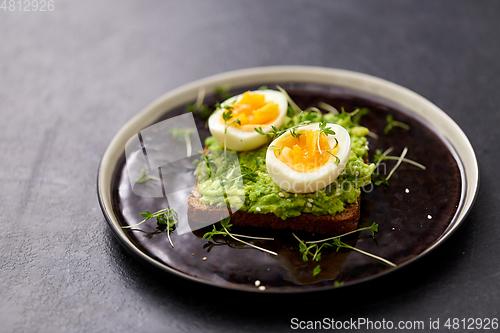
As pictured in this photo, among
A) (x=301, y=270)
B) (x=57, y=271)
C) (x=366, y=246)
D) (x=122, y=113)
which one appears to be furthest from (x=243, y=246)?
(x=122, y=113)

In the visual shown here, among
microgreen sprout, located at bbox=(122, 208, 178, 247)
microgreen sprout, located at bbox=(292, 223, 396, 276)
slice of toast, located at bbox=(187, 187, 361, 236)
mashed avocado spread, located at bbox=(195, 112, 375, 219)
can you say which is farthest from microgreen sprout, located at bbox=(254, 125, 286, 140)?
microgreen sprout, located at bbox=(122, 208, 178, 247)

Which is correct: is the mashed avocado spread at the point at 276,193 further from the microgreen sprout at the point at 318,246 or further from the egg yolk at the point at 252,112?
the egg yolk at the point at 252,112

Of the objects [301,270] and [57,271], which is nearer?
[301,270]

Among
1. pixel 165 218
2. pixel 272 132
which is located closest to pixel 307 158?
pixel 272 132

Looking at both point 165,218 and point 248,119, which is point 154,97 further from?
point 165,218

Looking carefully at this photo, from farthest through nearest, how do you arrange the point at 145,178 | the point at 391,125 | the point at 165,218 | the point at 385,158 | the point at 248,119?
the point at 391,125 < the point at 385,158 < the point at 145,178 < the point at 248,119 < the point at 165,218

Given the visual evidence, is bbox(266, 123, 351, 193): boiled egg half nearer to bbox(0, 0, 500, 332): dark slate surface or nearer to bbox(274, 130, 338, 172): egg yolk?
bbox(274, 130, 338, 172): egg yolk

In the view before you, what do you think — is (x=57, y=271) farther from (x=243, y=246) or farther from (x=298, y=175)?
(x=298, y=175)

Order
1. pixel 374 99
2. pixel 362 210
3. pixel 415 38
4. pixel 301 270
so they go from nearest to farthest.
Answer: pixel 301 270 < pixel 362 210 < pixel 374 99 < pixel 415 38
